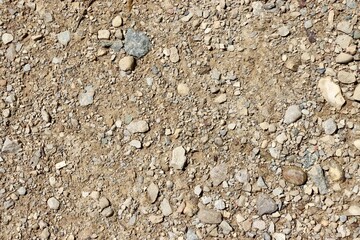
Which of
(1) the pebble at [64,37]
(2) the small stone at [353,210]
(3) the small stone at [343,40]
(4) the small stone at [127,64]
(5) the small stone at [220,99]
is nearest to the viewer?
(2) the small stone at [353,210]

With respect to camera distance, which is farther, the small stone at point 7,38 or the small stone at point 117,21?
the small stone at point 7,38

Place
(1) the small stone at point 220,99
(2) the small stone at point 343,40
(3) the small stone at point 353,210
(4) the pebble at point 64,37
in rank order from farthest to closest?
(4) the pebble at point 64,37 < (1) the small stone at point 220,99 < (2) the small stone at point 343,40 < (3) the small stone at point 353,210

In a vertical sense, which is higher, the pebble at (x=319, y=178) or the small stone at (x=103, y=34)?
the small stone at (x=103, y=34)

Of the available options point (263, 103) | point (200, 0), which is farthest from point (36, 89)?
point (263, 103)

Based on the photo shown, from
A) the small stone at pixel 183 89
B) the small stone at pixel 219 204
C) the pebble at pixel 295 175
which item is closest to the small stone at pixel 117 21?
the small stone at pixel 183 89

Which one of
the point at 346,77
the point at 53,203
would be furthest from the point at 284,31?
the point at 53,203

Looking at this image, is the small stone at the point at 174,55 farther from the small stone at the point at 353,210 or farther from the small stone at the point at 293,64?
the small stone at the point at 353,210

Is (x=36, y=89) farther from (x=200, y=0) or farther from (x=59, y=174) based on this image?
(x=200, y=0)

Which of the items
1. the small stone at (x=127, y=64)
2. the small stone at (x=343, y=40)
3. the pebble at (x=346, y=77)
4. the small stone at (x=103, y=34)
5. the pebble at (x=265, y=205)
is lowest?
the pebble at (x=265, y=205)

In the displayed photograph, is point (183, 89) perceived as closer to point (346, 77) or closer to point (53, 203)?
point (346, 77)
